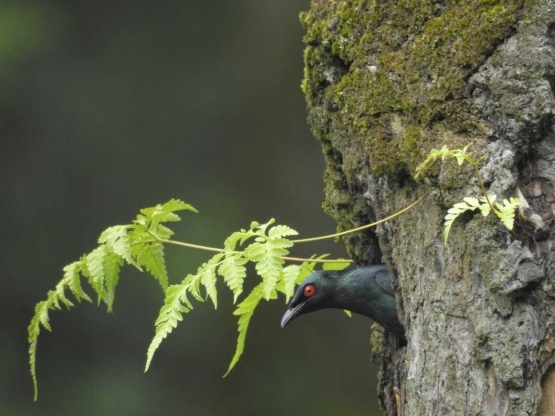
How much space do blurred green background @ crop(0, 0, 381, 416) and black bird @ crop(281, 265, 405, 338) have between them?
5.13 m

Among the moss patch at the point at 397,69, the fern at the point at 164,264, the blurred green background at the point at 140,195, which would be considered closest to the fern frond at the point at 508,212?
the moss patch at the point at 397,69

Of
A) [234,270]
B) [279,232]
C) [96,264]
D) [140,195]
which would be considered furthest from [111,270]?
[140,195]

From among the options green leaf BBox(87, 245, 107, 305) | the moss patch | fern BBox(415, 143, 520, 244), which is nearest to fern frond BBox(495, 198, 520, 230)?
fern BBox(415, 143, 520, 244)

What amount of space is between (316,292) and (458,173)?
1.04 m

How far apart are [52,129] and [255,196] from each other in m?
2.13

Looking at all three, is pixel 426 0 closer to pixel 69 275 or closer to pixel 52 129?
pixel 69 275

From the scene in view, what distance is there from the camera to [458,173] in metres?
2.31

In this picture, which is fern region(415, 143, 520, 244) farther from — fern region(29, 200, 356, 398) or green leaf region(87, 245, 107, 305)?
Answer: green leaf region(87, 245, 107, 305)

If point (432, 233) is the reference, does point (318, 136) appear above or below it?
above

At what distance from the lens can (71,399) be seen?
28.5ft

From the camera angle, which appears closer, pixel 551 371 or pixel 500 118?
pixel 551 371

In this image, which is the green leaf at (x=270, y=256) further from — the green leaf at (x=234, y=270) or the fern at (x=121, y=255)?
the fern at (x=121, y=255)

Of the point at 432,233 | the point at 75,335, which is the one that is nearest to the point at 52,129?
the point at 75,335

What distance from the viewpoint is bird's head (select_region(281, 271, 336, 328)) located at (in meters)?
3.19
